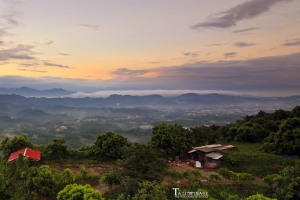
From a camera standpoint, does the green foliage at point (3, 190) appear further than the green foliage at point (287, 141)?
No

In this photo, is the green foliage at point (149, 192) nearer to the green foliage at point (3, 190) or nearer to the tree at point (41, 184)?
the tree at point (41, 184)

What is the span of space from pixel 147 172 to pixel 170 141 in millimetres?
9189

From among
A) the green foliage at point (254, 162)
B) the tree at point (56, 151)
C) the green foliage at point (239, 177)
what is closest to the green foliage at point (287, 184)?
the green foliage at point (239, 177)

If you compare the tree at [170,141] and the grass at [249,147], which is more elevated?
the tree at [170,141]

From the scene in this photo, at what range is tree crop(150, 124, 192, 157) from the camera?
22.4m

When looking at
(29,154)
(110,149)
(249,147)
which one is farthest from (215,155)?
(29,154)

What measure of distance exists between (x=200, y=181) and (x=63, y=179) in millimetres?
10412

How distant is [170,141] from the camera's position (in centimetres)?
2255

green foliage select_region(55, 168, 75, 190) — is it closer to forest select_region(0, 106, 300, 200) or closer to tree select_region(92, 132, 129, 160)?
forest select_region(0, 106, 300, 200)

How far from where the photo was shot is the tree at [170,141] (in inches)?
883

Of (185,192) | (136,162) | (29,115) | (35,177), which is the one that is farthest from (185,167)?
(29,115)

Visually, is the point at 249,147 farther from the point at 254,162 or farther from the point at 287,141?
the point at 254,162

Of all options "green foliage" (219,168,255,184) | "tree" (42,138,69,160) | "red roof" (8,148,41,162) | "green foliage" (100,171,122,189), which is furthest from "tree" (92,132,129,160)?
"green foliage" (219,168,255,184)

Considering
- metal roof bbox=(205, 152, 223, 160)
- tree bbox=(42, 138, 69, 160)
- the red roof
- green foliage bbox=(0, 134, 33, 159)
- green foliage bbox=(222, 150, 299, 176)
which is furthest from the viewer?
tree bbox=(42, 138, 69, 160)
